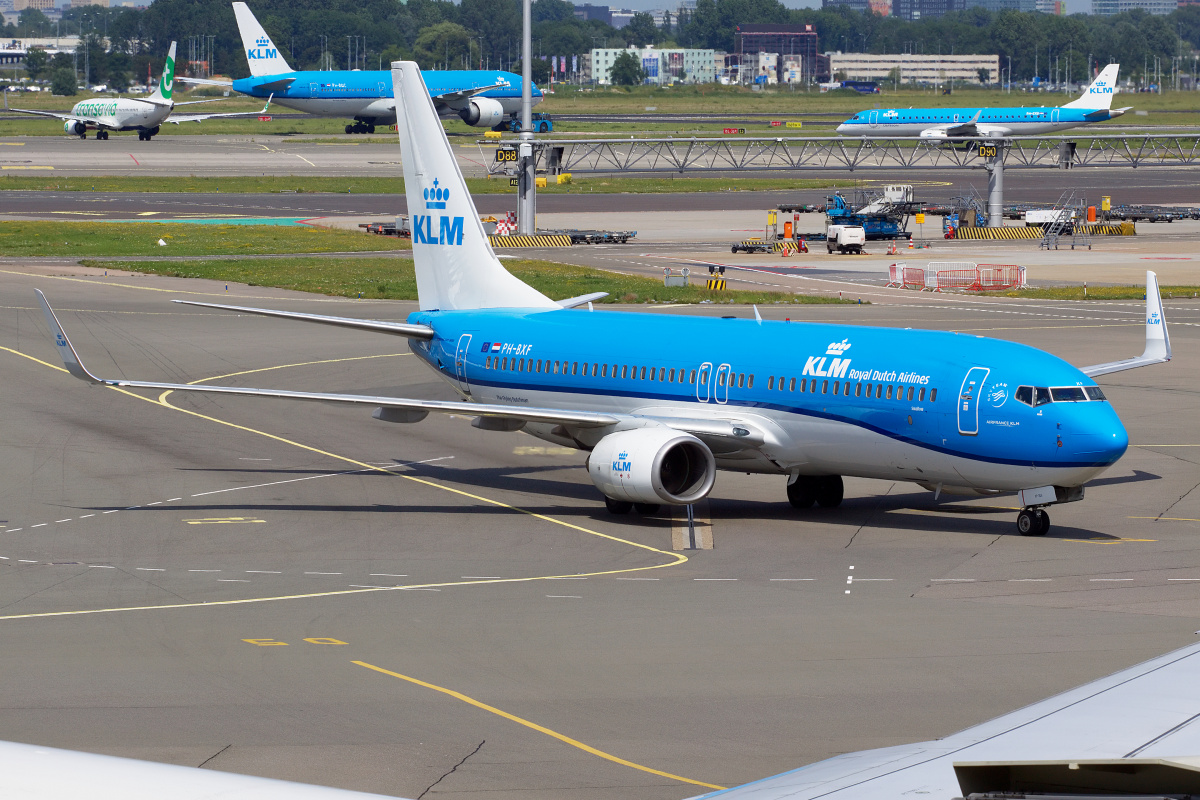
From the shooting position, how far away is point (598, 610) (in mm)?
24906

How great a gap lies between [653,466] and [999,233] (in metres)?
75.6

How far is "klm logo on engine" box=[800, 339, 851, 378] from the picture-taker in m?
31.3

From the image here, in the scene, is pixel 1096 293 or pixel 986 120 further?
pixel 986 120

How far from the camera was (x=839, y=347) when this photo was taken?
31.8 meters

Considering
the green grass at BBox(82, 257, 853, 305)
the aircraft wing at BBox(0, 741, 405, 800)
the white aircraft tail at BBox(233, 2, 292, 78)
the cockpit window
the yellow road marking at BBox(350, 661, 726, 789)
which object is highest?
the white aircraft tail at BBox(233, 2, 292, 78)

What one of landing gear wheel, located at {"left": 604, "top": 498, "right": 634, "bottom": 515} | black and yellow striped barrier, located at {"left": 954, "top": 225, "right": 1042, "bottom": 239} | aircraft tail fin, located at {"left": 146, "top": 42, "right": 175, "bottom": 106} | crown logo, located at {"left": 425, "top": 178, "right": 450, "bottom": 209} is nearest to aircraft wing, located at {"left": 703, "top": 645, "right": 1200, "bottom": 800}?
landing gear wheel, located at {"left": 604, "top": 498, "right": 634, "bottom": 515}

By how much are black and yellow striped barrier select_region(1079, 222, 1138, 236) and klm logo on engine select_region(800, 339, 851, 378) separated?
74512mm

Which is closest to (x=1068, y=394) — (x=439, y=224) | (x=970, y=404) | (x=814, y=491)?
(x=970, y=404)

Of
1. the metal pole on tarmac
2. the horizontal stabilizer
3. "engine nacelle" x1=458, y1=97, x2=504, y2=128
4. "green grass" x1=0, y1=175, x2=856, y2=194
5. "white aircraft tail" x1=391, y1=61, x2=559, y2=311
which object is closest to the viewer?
the horizontal stabilizer

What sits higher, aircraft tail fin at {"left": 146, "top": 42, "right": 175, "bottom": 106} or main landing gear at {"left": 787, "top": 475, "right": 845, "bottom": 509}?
aircraft tail fin at {"left": 146, "top": 42, "right": 175, "bottom": 106}

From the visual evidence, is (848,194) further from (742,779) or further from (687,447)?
(742,779)

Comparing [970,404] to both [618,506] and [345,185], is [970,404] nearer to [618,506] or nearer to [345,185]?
[618,506]

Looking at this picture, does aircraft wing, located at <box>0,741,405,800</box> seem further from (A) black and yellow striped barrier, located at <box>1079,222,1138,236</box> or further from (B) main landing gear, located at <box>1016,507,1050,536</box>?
(A) black and yellow striped barrier, located at <box>1079,222,1138,236</box>

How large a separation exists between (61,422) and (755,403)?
2148 centimetres
